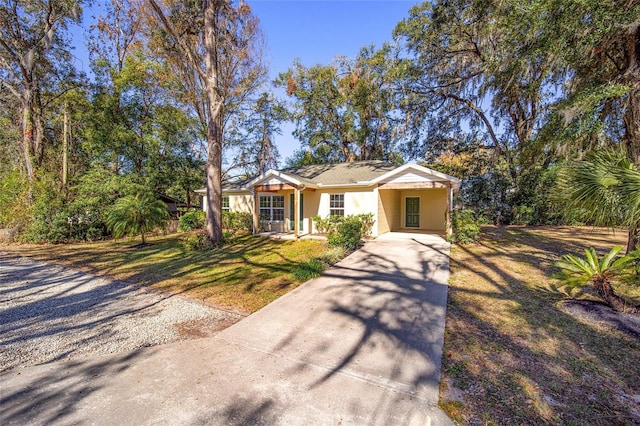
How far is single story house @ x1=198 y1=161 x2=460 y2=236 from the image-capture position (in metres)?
11.5

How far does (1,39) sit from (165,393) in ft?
65.8

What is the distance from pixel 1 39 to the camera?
13.1 metres

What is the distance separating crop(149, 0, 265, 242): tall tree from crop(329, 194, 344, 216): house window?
5086 millimetres

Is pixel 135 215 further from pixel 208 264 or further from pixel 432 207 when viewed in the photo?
pixel 432 207

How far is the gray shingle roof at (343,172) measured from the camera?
520 inches

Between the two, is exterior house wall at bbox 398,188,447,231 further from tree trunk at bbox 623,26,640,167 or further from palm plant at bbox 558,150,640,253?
palm plant at bbox 558,150,640,253

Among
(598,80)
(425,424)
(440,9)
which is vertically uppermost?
(440,9)

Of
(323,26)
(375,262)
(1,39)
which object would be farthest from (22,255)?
(323,26)

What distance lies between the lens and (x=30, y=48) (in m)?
14.0

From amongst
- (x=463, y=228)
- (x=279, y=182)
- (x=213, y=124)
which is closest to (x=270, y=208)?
(x=279, y=182)

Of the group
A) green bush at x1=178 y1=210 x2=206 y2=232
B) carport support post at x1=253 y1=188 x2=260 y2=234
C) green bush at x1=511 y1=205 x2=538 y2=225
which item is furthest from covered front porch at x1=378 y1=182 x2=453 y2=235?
green bush at x1=178 y1=210 x2=206 y2=232

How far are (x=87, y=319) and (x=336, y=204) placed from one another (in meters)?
10.1

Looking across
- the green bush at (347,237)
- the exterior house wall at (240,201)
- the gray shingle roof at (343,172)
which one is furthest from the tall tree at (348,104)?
the green bush at (347,237)

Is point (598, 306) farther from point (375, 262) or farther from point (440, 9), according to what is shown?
point (440, 9)
